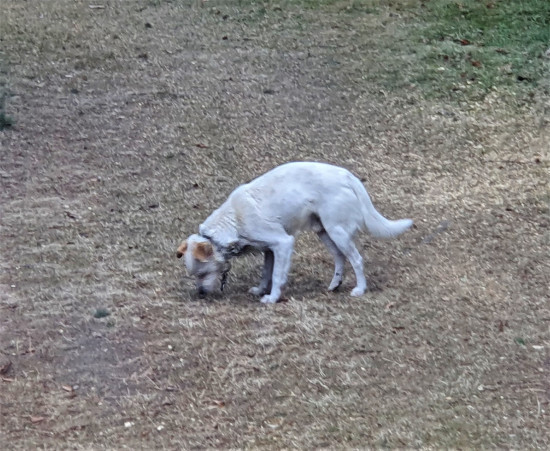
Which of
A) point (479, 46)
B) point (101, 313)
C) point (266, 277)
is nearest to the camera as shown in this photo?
point (101, 313)

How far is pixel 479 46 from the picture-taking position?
12.0 metres

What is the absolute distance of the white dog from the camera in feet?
21.4

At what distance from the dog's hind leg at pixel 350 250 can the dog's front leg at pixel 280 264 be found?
0.31 metres

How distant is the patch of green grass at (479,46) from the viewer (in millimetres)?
11070

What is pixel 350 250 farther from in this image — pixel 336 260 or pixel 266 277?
pixel 266 277

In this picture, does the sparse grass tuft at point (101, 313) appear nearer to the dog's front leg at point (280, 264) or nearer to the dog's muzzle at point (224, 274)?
the dog's muzzle at point (224, 274)

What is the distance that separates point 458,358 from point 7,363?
9.21ft

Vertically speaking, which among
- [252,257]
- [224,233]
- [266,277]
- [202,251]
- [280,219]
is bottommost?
[252,257]

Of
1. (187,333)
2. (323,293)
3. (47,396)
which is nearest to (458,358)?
(323,293)

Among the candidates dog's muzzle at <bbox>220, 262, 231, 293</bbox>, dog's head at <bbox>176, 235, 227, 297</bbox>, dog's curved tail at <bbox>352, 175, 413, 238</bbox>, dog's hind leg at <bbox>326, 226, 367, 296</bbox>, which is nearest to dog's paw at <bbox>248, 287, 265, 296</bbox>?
dog's muzzle at <bbox>220, 262, 231, 293</bbox>

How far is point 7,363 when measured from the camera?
225 inches

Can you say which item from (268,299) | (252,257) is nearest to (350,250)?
(268,299)

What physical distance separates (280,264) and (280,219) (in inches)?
12.6

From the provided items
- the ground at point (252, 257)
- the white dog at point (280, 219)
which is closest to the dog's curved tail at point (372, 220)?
the white dog at point (280, 219)
